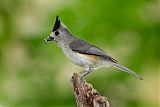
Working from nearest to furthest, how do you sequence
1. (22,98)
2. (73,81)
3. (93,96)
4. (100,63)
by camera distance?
(93,96) < (73,81) < (100,63) < (22,98)

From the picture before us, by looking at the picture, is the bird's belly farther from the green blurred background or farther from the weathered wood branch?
the green blurred background

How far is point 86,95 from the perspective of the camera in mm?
4051

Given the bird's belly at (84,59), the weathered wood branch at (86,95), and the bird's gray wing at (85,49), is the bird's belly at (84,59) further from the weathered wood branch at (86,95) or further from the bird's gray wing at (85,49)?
the weathered wood branch at (86,95)

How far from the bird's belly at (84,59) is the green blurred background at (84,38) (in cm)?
165

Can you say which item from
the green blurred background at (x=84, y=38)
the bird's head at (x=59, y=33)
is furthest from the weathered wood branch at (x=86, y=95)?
the green blurred background at (x=84, y=38)

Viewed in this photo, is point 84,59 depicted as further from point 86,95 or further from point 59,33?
point 86,95

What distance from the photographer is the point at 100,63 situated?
467cm

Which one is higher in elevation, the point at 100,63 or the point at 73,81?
the point at 100,63

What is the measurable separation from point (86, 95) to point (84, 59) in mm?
615

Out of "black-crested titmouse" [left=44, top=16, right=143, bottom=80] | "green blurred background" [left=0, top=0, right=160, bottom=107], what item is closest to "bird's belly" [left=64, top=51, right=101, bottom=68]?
"black-crested titmouse" [left=44, top=16, right=143, bottom=80]

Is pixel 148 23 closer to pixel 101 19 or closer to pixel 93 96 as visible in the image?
pixel 101 19

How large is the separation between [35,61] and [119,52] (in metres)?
0.89

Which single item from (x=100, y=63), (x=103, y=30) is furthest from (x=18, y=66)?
(x=100, y=63)

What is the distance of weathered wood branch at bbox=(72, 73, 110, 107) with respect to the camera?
3852 mm
